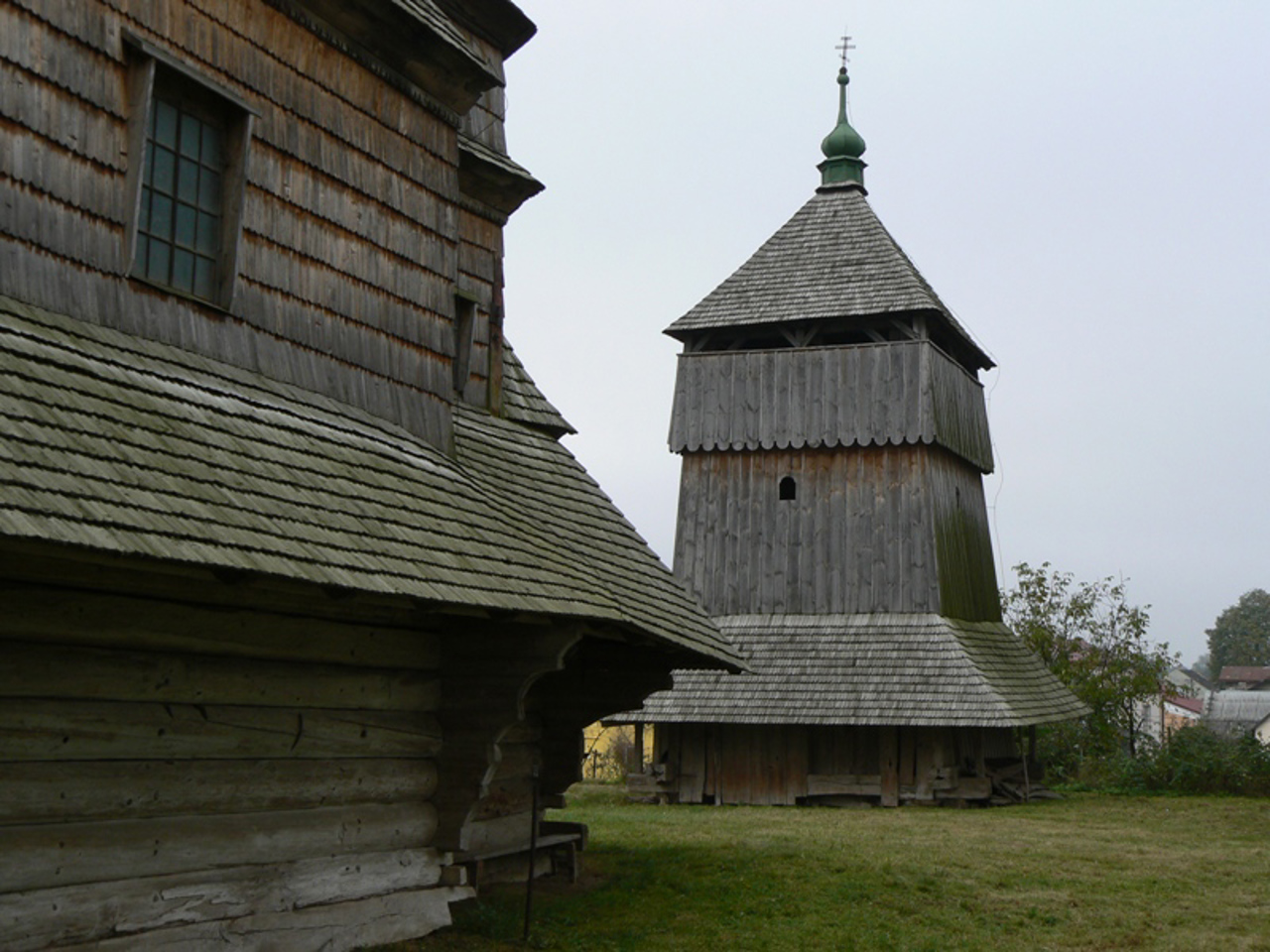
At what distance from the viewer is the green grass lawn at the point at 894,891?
10.1 m

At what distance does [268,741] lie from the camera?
8.05 m

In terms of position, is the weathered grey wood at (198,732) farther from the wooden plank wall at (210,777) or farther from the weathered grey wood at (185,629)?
the weathered grey wood at (185,629)

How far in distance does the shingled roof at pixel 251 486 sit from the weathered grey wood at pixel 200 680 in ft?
2.65

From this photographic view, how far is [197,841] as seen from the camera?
7531 mm

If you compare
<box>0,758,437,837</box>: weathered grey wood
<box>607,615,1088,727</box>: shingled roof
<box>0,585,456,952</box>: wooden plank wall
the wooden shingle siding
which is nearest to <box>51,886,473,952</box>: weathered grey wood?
<box>0,585,456,952</box>: wooden plank wall

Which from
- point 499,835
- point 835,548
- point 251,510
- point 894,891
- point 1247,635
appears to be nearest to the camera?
point 251,510

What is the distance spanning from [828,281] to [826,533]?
4.58 m

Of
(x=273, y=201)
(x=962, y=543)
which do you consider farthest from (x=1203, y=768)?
(x=273, y=201)

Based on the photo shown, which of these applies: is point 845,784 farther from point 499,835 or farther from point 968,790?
point 499,835

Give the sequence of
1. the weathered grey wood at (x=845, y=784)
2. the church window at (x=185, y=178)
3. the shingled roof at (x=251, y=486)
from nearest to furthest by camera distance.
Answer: the shingled roof at (x=251, y=486) → the church window at (x=185, y=178) → the weathered grey wood at (x=845, y=784)

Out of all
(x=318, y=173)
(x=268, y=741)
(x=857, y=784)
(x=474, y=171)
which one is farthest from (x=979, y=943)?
(x=857, y=784)

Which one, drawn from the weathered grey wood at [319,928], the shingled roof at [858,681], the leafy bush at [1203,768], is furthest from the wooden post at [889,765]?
the weathered grey wood at [319,928]

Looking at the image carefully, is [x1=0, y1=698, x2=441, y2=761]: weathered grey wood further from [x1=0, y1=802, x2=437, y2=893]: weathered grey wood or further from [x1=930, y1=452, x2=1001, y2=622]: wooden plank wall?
[x1=930, y1=452, x2=1001, y2=622]: wooden plank wall

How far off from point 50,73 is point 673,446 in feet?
61.7
